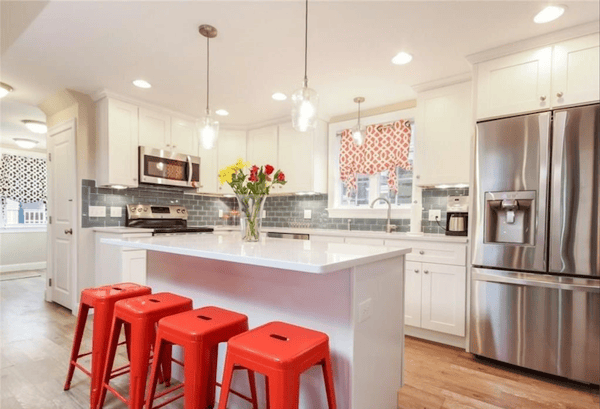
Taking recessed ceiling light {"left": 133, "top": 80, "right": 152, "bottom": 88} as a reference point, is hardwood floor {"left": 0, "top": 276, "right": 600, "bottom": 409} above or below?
below

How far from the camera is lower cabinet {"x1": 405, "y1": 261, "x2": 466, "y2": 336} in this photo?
273cm

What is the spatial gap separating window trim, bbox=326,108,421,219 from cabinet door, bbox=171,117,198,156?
1.80 m

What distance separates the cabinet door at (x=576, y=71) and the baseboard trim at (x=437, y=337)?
1958mm

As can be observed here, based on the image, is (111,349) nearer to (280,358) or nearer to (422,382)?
(280,358)

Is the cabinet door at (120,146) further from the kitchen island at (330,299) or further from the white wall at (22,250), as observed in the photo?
the white wall at (22,250)

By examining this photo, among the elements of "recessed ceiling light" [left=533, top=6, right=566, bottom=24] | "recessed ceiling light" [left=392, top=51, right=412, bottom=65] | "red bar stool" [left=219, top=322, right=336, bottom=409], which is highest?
"recessed ceiling light" [left=533, top=6, right=566, bottom=24]

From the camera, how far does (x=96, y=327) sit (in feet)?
6.01

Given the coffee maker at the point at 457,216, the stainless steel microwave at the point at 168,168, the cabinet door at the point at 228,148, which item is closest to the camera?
the coffee maker at the point at 457,216

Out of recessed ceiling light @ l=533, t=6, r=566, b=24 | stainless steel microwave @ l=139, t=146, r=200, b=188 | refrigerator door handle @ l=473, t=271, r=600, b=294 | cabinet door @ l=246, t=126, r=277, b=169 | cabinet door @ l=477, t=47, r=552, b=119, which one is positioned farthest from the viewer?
cabinet door @ l=246, t=126, r=277, b=169

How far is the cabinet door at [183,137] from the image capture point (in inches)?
161

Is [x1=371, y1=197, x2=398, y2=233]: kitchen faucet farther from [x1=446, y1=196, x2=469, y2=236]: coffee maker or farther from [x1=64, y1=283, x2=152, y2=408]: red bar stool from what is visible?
[x1=64, y1=283, x2=152, y2=408]: red bar stool

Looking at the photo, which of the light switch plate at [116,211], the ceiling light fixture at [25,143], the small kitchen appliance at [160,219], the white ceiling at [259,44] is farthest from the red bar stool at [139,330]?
the ceiling light fixture at [25,143]

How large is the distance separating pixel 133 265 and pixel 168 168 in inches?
48.7

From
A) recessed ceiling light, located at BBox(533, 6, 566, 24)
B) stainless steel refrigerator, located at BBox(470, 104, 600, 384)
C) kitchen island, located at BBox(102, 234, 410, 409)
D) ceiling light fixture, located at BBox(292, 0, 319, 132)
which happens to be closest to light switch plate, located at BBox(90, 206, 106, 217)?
kitchen island, located at BBox(102, 234, 410, 409)
